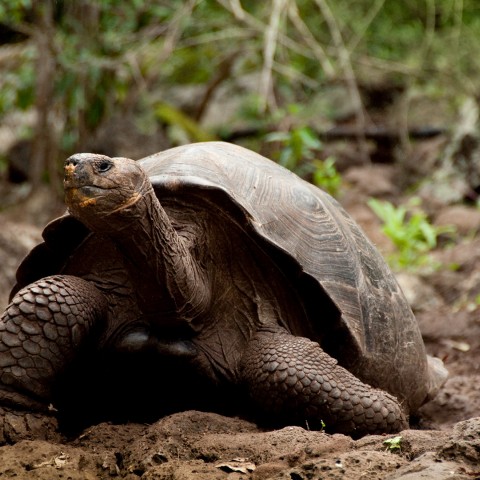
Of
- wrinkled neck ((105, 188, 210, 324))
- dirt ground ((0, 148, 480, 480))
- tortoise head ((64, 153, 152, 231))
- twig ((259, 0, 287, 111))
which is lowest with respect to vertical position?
dirt ground ((0, 148, 480, 480))

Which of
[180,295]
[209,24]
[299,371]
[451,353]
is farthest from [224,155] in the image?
[209,24]

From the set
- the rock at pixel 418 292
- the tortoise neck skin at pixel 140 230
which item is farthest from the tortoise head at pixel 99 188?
the rock at pixel 418 292

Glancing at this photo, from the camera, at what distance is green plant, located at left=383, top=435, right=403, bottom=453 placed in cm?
241

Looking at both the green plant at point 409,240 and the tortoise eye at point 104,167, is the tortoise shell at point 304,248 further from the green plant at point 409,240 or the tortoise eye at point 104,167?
the green plant at point 409,240

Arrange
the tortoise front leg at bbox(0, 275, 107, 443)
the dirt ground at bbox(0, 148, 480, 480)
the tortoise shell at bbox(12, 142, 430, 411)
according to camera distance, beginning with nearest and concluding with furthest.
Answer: the dirt ground at bbox(0, 148, 480, 480)
the tortoise front leg at bbox(0, 275, 107, 443)
the tortoise shell at bbox(12, 142, 430, 411)

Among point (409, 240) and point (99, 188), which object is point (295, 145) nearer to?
point (409, 240)

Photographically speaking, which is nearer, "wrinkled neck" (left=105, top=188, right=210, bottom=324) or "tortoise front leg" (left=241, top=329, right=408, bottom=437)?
"wrinkled neck" (left=105, top=188, right=210, bottom=324)

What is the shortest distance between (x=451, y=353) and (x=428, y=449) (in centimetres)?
302

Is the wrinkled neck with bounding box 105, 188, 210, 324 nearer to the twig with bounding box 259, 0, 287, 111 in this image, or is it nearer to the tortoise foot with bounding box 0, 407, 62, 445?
the tortoise foot with bounding box 0, 407, 62, 445

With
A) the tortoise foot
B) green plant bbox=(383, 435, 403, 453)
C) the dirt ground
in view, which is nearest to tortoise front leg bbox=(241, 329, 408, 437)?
the dirt ground

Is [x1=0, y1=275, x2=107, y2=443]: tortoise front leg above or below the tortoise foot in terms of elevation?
above

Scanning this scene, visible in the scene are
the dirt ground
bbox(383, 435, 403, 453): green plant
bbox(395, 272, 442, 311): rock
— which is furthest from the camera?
→ bbox(395, 272, 442, 311): rock

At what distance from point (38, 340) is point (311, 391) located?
37.9 inches

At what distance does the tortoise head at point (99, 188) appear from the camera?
2582mm
